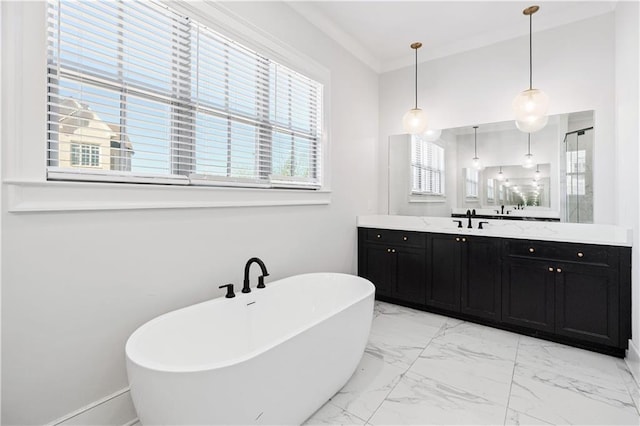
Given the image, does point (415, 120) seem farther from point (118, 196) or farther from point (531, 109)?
point (118, 196)

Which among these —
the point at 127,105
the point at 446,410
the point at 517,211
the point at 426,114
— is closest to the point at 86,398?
the point at 127,105

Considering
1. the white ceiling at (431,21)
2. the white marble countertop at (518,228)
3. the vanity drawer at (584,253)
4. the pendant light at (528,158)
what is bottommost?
the vanity drawer at (584,253)

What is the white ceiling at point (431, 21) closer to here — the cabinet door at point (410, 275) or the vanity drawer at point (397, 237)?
the vanity drawer at point (397, 237)

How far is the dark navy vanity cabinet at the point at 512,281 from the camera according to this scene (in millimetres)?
2379

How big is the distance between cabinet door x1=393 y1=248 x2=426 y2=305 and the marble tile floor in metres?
0.57

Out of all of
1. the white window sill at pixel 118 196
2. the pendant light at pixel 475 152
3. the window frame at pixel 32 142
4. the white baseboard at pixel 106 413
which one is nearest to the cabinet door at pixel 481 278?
the pendant light at pixel 475 152

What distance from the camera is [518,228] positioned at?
9.50 feet

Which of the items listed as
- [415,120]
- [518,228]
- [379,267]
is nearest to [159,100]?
[415,120]

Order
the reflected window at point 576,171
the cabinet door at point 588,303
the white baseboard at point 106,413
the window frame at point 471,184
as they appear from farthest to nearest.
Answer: the window frame at point 471,184, the reflected window at point 576,171, the cabinet door at point 588,303, the white baseboard at point 106,413

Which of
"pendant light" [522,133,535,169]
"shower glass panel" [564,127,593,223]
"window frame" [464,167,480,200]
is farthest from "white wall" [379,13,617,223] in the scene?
"window frame" [464,167,480,200]

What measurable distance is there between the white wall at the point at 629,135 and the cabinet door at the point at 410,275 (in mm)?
1579

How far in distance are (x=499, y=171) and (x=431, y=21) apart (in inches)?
64.2

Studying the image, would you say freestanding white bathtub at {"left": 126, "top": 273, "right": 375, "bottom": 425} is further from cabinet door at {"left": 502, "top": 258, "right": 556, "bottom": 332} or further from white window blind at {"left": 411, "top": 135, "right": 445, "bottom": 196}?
white window blind at {"left": 411, "top": 135, "right": 445, "bottom": 196}

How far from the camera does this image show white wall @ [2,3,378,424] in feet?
4.38
